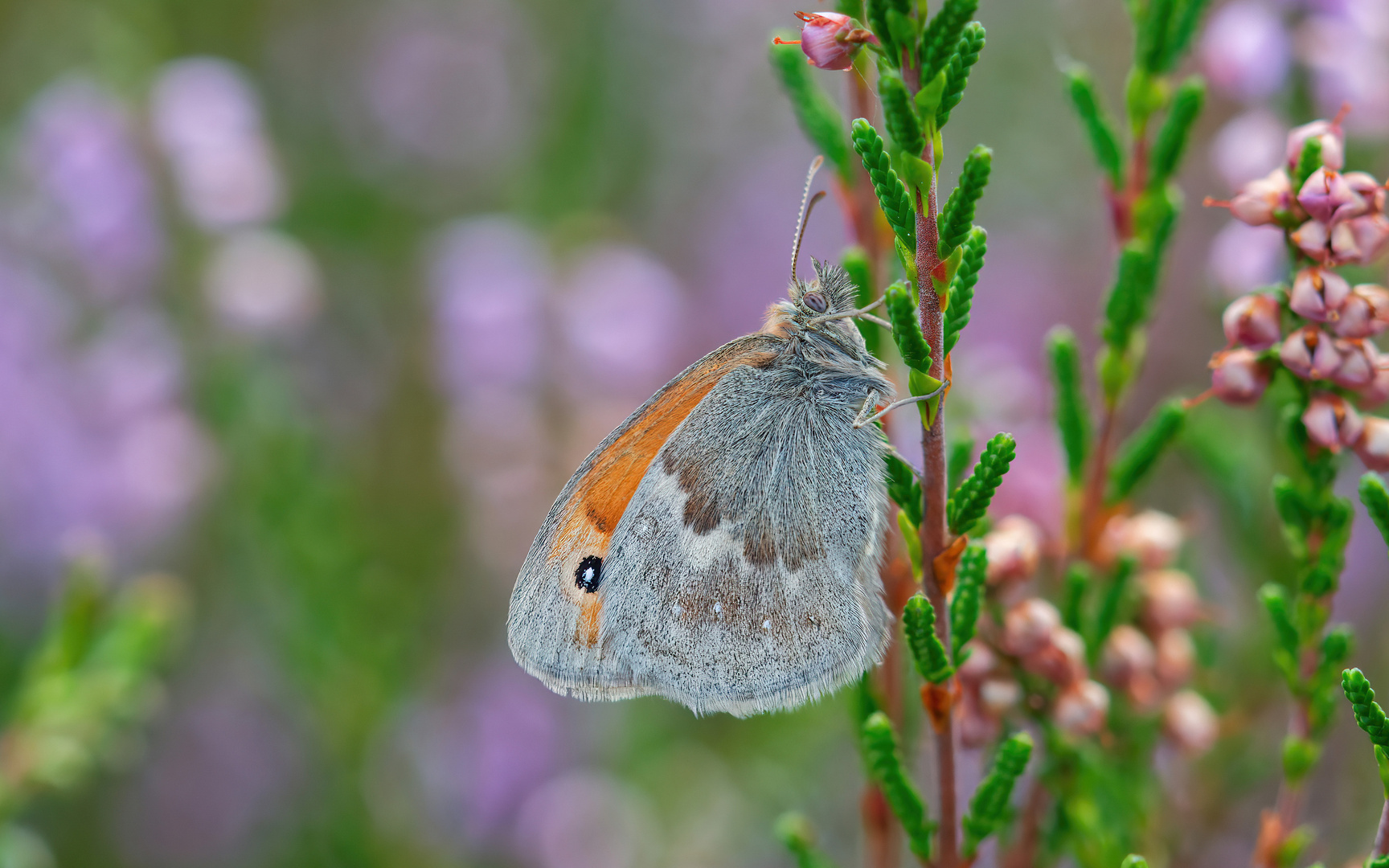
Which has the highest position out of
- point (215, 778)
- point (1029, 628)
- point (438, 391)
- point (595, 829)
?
point (1029, 628)

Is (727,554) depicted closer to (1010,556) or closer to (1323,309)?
(1010,556)

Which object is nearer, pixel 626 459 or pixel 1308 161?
pixel 1308 161

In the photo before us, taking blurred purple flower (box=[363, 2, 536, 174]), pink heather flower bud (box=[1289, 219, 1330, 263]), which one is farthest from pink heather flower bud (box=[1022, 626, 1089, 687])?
blurred purple flower (box=[363, 2, 536, 174])

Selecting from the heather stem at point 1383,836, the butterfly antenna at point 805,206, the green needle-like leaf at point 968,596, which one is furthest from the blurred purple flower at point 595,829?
the heather stem at point 1383,836

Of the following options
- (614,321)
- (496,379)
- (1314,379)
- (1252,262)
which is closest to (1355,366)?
(1314,379)

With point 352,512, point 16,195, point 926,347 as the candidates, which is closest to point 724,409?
point 926,347

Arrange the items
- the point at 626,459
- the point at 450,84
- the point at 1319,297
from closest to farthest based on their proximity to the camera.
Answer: the point at 1319,297 → the point at 626,459 → the point at 450,84

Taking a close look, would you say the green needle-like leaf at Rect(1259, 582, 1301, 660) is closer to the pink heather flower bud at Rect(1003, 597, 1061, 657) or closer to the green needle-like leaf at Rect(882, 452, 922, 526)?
the pink heather flower bud at Rect(1003, 597, 1061, 657)
